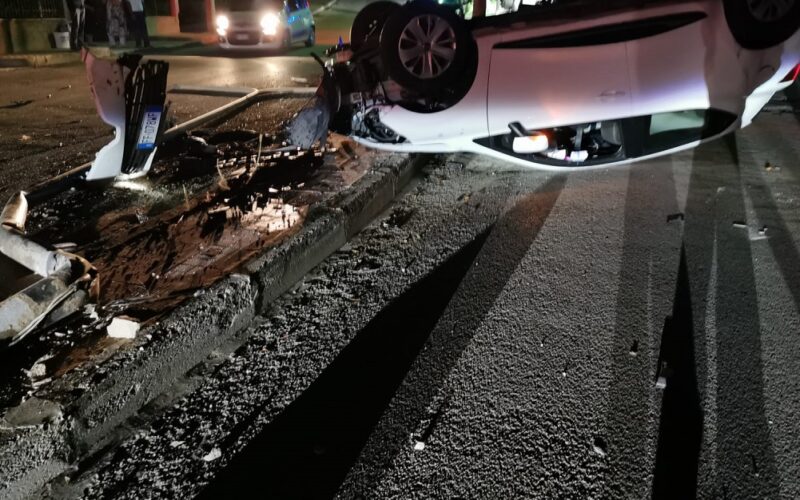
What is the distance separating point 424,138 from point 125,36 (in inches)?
618

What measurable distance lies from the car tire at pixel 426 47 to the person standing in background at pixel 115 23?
14901mm

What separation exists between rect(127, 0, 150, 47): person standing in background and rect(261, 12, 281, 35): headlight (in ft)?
14.4

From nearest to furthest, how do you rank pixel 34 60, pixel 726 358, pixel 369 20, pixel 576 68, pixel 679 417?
pixel 679 417 → pixel 726 358 → pixel 576 68 → pixel 369 20 → pixel 34 60

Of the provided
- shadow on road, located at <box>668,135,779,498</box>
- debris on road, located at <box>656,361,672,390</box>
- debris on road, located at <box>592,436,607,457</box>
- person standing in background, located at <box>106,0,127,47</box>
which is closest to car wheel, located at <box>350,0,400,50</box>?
shadow on road, located at <box>668,135,779,498</box>

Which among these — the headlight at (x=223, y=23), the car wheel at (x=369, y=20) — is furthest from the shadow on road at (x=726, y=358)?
the headlight at (x=223, y=23)

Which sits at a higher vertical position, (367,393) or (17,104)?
(17,104)

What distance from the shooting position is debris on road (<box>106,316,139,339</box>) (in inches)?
113

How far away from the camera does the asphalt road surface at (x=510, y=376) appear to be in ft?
7.38

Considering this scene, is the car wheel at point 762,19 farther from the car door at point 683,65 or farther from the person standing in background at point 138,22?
the person standing in background at point 138,22

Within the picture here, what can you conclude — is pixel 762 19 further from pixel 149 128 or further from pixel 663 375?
pixel 149 128

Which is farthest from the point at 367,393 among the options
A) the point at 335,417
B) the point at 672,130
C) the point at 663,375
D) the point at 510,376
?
the point at 672,130

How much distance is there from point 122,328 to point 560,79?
12.0ft

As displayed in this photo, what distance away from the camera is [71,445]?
2355 mm

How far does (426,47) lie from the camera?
14.7 feet
